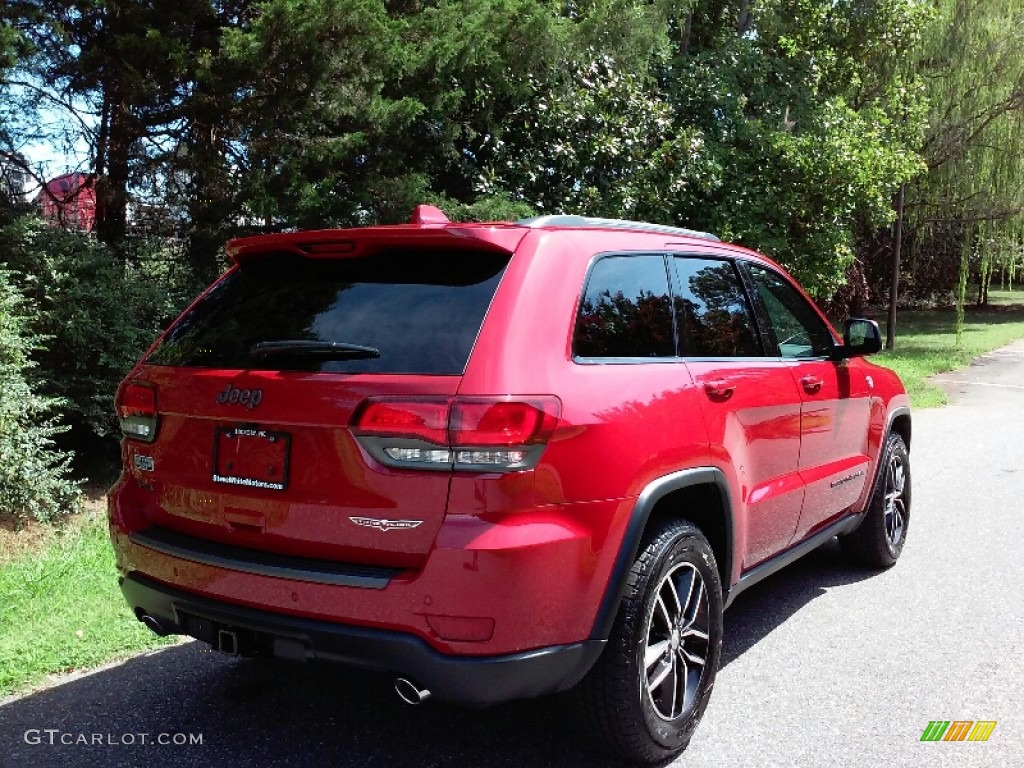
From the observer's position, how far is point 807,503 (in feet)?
14.2

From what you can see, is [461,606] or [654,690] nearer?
[461,606]

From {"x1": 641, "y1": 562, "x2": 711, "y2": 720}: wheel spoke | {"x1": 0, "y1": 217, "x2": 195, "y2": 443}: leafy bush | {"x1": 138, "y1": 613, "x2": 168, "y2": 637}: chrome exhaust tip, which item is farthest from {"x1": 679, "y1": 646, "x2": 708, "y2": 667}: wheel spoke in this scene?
{"x1": 0, "y1": 217, "x2": 195, "y2": 443}: leafy bush

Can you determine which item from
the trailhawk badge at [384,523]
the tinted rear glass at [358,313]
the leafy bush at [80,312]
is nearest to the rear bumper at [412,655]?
the trailhawk badge at [384,523]

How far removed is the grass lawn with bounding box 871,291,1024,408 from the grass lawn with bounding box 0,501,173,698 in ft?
37.9

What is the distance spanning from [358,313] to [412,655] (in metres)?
1.07

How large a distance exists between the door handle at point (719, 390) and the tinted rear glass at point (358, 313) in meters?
1.03

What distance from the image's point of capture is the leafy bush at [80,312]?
274 inches

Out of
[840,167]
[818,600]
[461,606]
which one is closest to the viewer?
[461,606]

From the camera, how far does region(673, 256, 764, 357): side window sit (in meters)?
3.62

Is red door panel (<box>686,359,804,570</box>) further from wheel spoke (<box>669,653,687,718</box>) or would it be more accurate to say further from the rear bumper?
the rear bumper

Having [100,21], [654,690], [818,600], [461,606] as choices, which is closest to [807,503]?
[818,600]

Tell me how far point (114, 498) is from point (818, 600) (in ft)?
11.6

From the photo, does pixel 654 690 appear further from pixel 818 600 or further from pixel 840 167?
pixel 840 167

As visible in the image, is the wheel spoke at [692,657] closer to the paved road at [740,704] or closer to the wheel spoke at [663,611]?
the wheel spoke at [663,611]
